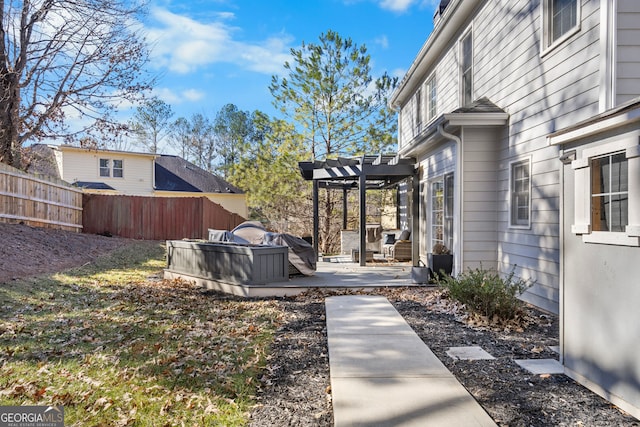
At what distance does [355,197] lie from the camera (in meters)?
17.3

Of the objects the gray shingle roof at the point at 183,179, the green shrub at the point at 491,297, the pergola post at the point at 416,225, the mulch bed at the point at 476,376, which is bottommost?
the mulch bed at the point at 476,376

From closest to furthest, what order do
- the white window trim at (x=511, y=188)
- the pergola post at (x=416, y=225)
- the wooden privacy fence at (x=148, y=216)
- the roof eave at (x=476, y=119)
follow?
the white window trim at (x=511, y=188) → the roof eave at (x=476, y=119) → the pergola post at (x=416, y=225) → the wooden privacy fence at (x=148, y=216)

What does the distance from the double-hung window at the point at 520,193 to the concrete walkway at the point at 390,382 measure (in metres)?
2.80

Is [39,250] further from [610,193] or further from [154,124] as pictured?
[154,124]

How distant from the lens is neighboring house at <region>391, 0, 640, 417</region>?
2.76 meters

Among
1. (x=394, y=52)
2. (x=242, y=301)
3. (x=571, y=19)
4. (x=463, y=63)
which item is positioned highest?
(x=394, y=52)

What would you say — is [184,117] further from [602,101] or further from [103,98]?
[602,101]

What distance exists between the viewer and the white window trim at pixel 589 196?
8.38 feet

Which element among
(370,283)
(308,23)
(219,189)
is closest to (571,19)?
(370,283)

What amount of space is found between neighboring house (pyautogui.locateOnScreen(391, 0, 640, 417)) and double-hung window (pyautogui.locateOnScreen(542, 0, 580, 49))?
0.05 ft

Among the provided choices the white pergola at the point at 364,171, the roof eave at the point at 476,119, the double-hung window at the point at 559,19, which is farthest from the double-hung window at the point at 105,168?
the double-hung window at the point at 559,19

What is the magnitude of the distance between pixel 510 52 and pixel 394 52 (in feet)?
31.9

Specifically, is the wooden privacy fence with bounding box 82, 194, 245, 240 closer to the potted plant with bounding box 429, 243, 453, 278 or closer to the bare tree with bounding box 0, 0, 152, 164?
the bare tree with bounding box 0, 0, 152, 164

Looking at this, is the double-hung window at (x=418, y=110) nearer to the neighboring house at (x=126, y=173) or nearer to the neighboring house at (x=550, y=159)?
the neighboring house at (x=550, y=159)
